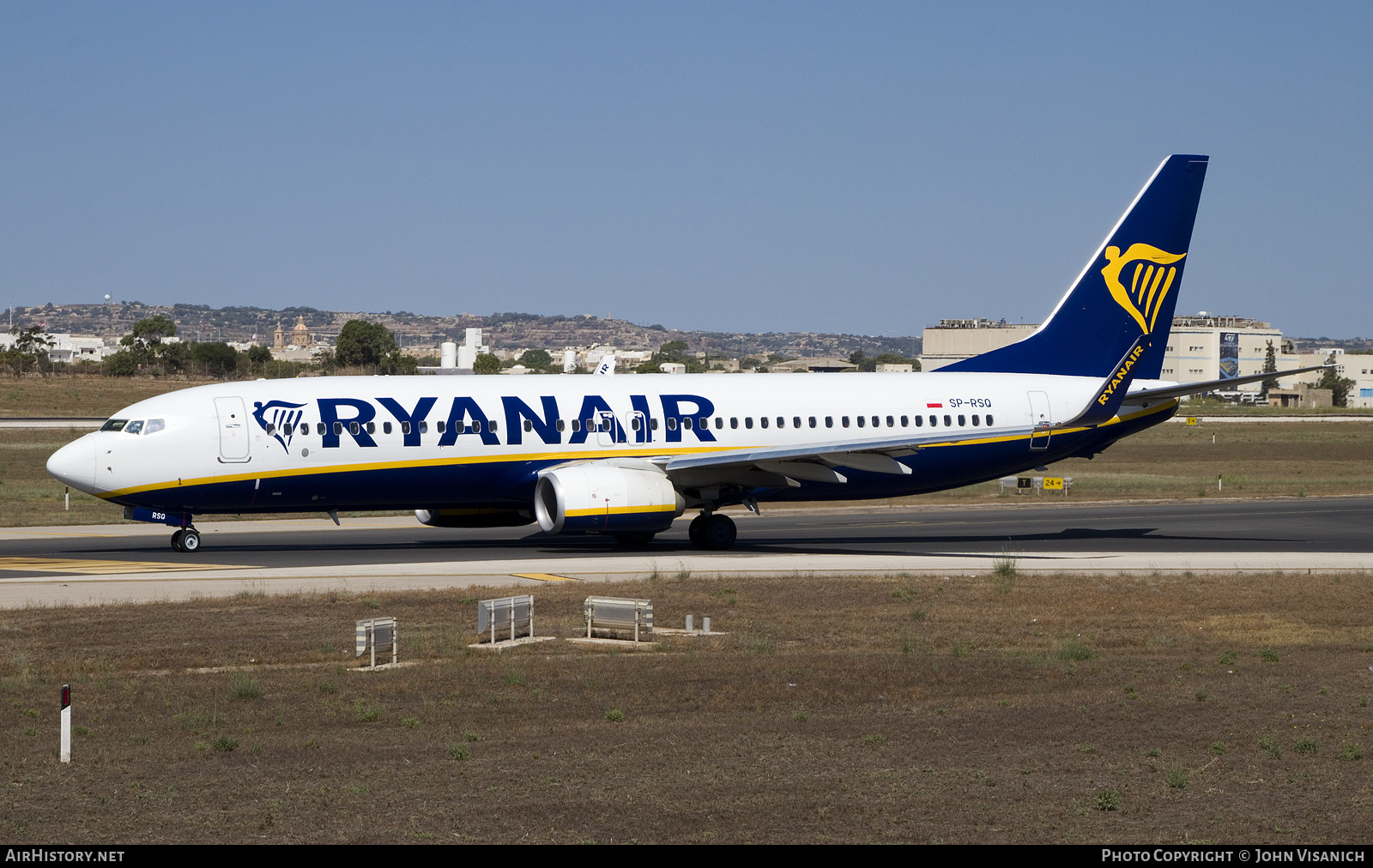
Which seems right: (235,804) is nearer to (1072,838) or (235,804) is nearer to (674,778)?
(674,778)

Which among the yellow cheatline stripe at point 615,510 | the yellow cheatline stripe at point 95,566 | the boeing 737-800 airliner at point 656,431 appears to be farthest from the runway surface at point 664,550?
the boeing 737-800 airliner at point 656,431

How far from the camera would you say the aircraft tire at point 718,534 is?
3934cm

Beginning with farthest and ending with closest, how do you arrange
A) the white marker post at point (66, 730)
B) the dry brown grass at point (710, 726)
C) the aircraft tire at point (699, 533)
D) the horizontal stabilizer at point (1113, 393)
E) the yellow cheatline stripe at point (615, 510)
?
the aircraft tire at point (699, 533) → the horizontal stabilizer at point (1113, 393) → the yellow cheatline stripe at point (615, 510) → the white marker post at point (66, 730) → the dry brown grass at point (710, 726)

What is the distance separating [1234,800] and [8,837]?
36.5ft

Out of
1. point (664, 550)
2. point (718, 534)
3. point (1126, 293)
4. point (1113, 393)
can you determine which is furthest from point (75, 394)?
point (1113, 393)

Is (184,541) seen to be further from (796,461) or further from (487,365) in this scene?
(487,365)

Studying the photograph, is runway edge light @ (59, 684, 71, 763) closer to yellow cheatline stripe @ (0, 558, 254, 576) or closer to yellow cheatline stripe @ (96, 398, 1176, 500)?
yellow cheatline stripe @ (0, 558, 254, 576)

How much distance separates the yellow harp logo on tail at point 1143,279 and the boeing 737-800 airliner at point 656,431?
5cm

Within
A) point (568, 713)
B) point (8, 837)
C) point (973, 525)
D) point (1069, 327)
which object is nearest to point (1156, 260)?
point (1069, 327)

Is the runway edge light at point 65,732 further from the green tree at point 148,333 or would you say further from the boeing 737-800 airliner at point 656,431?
the green tree at point 148,333

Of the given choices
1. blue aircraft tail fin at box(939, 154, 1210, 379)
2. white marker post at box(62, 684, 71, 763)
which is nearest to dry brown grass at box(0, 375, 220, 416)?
blue aircraft tail fin at box(939, 154, 1210, 379)

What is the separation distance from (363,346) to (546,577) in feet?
434

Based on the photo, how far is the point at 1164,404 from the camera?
140 ft

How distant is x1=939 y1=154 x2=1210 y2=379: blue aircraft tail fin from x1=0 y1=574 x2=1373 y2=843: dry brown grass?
16815mm
